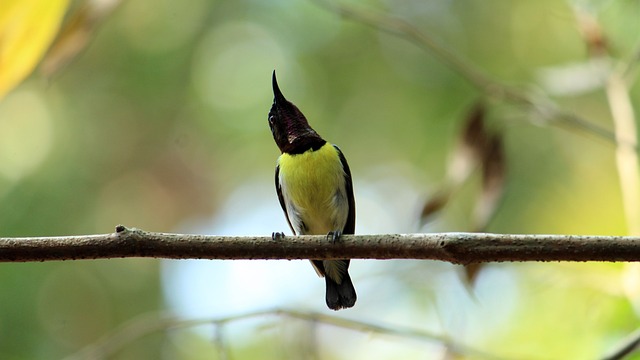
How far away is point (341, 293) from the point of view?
4445mm

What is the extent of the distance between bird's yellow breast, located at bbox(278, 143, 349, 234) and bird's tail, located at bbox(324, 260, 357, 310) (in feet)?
0.94

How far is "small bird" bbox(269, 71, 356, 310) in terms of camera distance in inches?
172

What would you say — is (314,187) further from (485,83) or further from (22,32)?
(22,32)

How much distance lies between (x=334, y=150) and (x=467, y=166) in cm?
106

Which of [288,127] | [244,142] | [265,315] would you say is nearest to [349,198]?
[288,127]

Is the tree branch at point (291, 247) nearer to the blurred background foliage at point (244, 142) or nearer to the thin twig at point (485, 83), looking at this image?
the thin twig at point (485, 83)

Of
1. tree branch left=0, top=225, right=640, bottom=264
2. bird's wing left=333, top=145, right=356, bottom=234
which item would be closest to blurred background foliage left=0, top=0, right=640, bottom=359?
bird's wing left=333, top=145, right=356, bottom=234

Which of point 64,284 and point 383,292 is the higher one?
point 64,284

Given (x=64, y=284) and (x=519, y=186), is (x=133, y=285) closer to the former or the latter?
(x=64, y=284)

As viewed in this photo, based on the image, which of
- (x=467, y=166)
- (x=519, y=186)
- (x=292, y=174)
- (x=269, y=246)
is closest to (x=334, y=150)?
(x=292, y=174)

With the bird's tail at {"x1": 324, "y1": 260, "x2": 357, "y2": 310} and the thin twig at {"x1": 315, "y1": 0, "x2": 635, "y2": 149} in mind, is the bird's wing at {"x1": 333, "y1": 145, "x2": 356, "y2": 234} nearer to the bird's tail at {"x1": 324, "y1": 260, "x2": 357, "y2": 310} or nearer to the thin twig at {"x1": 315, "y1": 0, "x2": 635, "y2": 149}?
the bird's tail at {"x1": 324, "y1": 260, "x2": 357, "y2": 310}

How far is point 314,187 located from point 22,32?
2.29 metres

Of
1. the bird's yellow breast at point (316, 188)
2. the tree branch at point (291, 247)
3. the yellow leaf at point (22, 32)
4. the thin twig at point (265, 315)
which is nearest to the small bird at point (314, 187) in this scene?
the bird's yellow breast at point (316, 188)

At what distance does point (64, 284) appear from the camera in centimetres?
872
